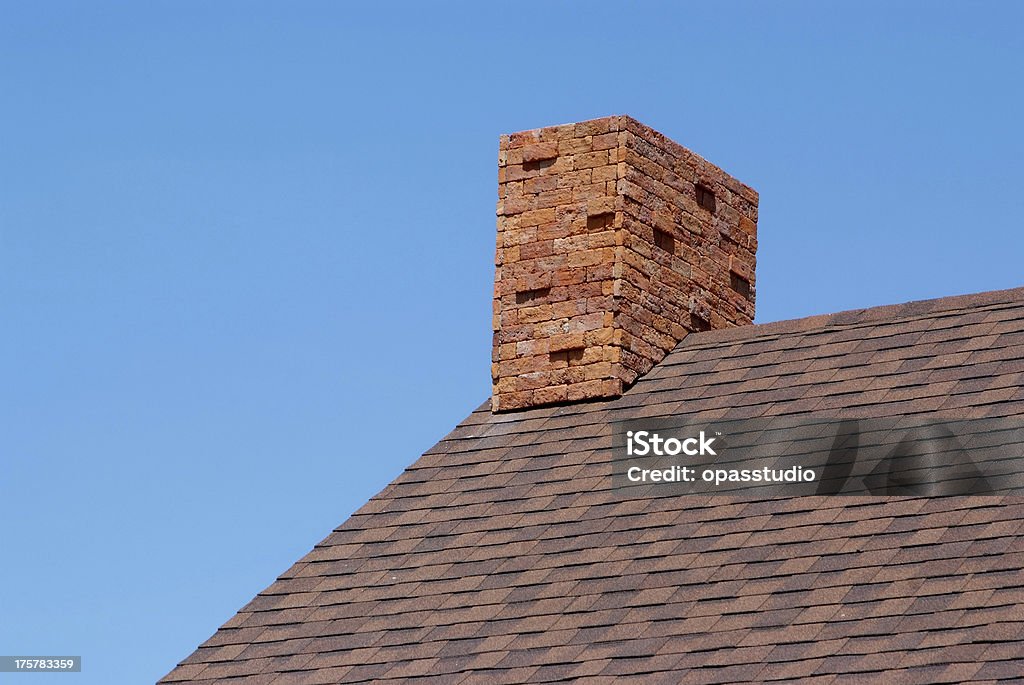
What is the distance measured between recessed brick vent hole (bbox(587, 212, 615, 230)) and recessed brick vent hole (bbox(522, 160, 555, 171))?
0.70 metres

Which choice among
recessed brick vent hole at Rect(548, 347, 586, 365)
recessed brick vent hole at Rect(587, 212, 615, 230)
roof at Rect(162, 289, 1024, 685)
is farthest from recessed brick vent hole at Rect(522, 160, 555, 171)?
roof at Rect(162, 289, 1024, 685)

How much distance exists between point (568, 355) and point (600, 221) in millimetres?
1139

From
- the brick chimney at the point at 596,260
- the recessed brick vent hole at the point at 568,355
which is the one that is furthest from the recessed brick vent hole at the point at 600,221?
the recessed brick vent hole at the point at 568,355

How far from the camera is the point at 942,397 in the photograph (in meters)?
15.1

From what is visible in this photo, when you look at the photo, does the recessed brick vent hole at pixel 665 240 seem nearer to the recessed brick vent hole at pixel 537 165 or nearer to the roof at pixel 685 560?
the roof at pixel 685 560

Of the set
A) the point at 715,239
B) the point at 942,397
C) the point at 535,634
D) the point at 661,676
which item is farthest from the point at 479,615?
the point at 715,239

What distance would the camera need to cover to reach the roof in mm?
12852

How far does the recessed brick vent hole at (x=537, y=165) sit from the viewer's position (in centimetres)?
1831

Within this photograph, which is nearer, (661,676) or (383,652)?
(661,676)

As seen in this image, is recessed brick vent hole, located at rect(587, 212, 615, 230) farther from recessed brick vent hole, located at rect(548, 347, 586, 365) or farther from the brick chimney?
recessed brick vent hole, located at rect(548, 347, 586, 365)

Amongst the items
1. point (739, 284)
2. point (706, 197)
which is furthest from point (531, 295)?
point (739, 284)

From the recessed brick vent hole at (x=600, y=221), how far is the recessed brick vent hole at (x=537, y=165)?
700mm

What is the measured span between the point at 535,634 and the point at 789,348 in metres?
3.95

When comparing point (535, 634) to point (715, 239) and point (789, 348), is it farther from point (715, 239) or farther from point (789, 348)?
point (715, 239)
